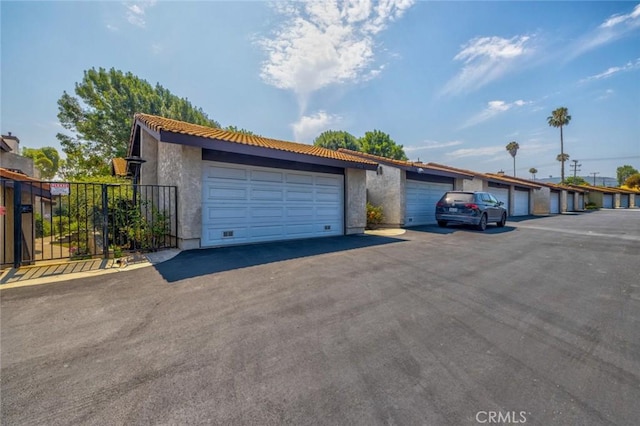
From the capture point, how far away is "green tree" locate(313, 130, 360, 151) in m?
32.9

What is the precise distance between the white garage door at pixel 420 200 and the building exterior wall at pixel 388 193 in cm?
63

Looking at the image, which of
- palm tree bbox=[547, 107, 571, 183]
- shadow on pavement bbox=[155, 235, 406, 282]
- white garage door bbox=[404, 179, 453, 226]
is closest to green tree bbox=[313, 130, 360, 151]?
white garage door bbox=[404, 179, 453, 226]

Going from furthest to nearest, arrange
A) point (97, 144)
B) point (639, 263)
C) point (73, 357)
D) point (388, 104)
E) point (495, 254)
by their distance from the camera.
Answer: point (97, 144) < point (388, 104) < point (495, 254) < point (639, 263) < point (73, 357)

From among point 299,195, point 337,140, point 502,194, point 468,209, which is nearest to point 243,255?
point 299,195

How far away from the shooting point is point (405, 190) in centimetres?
1307

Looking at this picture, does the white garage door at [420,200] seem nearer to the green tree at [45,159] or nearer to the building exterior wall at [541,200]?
the building exterior wall at [541,200]

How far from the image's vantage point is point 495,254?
6.94 metres

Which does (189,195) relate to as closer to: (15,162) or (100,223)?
(100,223)

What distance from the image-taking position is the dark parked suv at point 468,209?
38.4 feet

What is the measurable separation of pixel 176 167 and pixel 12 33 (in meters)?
8.58

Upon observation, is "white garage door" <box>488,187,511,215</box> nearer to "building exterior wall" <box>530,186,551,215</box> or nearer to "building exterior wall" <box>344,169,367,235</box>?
"building exterior wall" <box>530,186,551,215</box>

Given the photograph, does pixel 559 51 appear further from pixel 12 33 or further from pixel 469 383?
pixel 12 33

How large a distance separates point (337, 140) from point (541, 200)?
72.1ft

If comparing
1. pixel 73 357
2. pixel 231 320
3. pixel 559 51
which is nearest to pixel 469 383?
pixel 231 320
